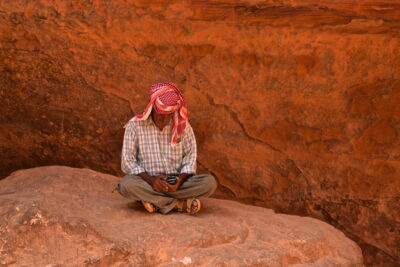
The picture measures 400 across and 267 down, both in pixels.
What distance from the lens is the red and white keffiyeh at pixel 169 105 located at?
11.9 ft

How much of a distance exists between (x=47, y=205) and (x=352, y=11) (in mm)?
2336

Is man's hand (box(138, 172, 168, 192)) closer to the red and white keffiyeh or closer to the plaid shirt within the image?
the plaid shirt

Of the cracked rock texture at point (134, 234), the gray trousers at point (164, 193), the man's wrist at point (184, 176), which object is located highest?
the man's wrist at point (184, 176)

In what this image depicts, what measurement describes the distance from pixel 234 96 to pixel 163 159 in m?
0.99

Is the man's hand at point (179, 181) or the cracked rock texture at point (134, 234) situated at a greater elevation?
the man's hand at point (179, 181)

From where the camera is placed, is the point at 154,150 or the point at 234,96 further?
the point at 234,96

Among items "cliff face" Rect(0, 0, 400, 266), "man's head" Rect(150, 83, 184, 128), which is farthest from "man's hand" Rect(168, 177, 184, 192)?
"cliff face" Rect(0, 0, 400, 266)

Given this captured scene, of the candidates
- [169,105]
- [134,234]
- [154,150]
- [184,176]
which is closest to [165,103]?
[169,105]

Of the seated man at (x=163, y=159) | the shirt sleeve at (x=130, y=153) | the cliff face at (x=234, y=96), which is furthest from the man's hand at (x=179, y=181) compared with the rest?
the cliff face at (x=234, y=96)

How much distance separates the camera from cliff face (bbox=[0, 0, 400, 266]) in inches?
168

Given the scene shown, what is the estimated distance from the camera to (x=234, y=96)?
4.47 meters

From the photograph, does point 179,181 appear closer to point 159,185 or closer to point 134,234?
point 159,185

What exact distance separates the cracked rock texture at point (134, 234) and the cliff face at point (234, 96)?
1.66 feet

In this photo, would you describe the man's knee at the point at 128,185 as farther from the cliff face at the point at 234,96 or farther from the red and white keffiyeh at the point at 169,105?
the cliff face at the point at 234,96
